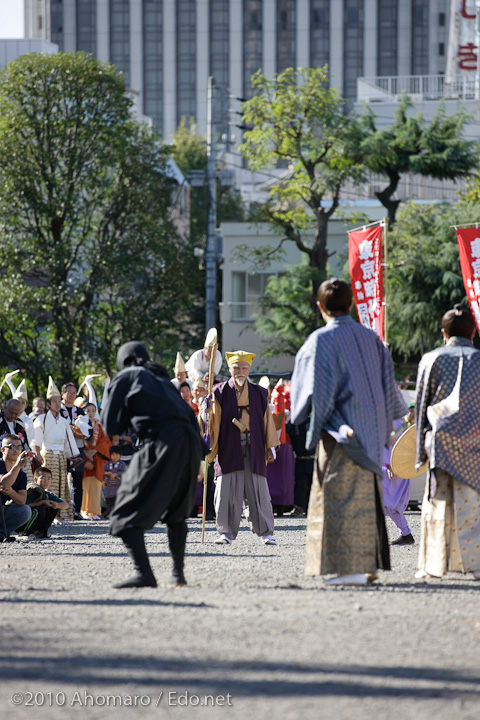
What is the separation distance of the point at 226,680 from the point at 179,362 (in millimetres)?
11139

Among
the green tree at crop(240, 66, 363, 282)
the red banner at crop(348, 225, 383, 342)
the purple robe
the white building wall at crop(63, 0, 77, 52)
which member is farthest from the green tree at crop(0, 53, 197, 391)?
the white building wall at crop(63, 0, 77, 52)

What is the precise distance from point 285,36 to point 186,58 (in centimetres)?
895

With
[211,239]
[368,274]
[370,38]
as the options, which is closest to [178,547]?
[368,274]

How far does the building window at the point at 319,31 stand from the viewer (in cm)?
10400

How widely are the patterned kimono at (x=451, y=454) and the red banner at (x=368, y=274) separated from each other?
23.9ft

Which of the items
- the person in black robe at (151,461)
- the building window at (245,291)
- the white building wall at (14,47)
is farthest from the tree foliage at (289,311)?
the person in black robe at (151,461)

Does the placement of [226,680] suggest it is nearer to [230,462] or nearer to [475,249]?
[230,462]

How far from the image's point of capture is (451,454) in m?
7.66

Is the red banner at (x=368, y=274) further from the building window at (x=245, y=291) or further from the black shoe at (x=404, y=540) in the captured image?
the building window at (x=245, y=291)

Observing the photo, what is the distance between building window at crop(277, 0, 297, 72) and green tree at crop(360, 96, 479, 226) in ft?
243

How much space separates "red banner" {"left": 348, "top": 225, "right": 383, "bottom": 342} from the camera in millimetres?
15211

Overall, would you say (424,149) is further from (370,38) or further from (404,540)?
(370,38)

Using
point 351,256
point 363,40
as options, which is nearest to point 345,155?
point 351,256

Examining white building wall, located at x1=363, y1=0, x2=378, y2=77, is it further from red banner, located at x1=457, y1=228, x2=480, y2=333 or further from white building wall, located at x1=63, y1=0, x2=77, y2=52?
red banner, located at x1=457, y1=228, x2=480, y2=333
